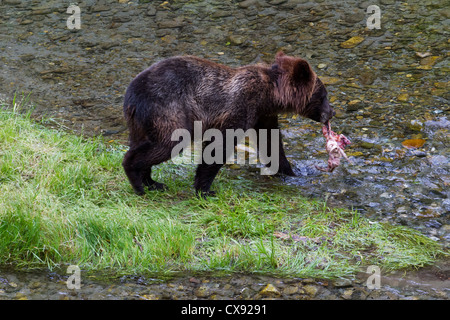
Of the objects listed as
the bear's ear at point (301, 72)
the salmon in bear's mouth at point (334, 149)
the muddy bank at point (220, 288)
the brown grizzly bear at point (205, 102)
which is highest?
the bear's ear at point (301, 72)

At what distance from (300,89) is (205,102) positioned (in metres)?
1.05

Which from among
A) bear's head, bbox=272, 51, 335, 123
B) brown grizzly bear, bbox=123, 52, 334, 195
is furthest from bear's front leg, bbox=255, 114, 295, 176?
bear's head, bbox=272, 51, 335, 123

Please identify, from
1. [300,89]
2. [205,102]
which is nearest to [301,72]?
[300,89]

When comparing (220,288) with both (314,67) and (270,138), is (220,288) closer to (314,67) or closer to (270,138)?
(270,138)

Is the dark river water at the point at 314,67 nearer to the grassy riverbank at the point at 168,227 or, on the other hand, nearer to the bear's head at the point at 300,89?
the grassy riverbank at the point at 168,227

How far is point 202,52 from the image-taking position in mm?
9039

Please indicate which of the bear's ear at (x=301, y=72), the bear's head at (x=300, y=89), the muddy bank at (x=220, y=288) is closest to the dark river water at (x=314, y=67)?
the muddy bank at (x=220, y=288)

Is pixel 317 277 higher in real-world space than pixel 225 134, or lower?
lower

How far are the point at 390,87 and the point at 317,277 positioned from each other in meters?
4.08

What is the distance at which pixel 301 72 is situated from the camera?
19.0 feet

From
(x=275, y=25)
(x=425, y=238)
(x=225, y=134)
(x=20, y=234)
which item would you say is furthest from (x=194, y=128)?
(x=275, y=25)

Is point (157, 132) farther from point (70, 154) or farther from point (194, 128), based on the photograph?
point (70, 154)

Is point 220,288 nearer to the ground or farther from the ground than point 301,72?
nearer to the ground

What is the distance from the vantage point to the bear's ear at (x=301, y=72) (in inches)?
227
